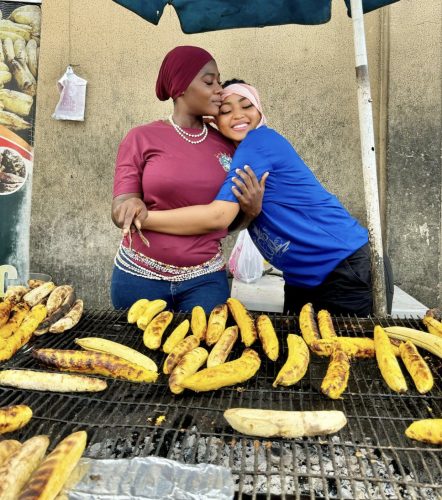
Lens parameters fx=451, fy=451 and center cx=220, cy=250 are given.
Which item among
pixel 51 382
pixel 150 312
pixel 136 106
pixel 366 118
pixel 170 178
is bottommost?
pixel 51 382

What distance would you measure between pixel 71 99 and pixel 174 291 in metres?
4.58

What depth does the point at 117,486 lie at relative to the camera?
149cm

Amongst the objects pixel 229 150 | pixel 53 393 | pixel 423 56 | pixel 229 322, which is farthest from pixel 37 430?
pixel 423 56

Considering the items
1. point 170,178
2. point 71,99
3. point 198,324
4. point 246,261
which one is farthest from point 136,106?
point 198,324

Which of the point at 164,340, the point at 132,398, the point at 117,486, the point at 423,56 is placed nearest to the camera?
the point at 117,486

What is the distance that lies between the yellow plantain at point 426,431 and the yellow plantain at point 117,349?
48.7 inches

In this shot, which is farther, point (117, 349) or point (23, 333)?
point (23, 333)

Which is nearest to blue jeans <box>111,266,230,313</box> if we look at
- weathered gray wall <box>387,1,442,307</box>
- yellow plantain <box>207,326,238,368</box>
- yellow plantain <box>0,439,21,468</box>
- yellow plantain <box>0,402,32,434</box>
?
yellow plantain <box>207,326,238,368</box>

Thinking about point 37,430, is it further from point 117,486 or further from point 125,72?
point 125,72

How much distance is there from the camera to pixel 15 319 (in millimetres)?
3045

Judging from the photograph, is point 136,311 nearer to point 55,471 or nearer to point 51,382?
point 51,382

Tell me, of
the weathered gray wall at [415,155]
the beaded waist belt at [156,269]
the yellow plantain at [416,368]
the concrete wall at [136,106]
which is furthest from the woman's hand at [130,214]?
the weathered gray wall at [415,155]

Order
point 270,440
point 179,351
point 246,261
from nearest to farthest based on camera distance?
point 270,440
point 179,351
point 246,261

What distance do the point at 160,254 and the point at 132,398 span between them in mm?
1418
